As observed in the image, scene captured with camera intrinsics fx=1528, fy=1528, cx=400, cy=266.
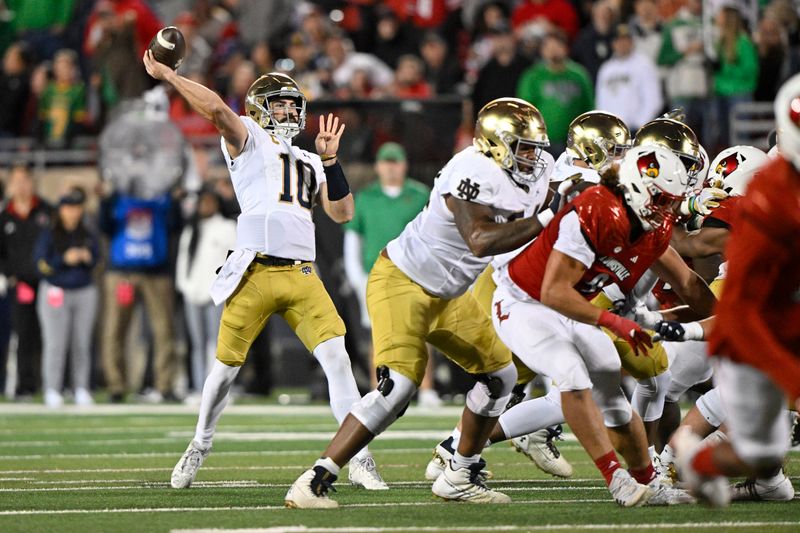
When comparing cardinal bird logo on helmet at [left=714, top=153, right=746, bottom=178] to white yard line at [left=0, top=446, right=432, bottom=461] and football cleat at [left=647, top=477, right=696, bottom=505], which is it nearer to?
football cleat at [left=647, top=477, right=696, bottom=505]

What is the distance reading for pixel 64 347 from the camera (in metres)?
13.6

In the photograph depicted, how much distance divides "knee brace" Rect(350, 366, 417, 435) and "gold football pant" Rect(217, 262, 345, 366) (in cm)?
91

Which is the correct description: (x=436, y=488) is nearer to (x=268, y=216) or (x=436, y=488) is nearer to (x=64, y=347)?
(x=268, y=216)

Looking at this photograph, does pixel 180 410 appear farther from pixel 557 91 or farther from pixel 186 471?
pixel 186 471

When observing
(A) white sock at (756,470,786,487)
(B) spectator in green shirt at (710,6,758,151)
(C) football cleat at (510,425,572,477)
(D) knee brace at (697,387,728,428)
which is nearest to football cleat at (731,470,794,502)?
(A) white sock at (756,470,786,487)

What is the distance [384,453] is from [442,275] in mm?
2506

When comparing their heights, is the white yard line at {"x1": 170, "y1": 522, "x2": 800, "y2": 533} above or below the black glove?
below

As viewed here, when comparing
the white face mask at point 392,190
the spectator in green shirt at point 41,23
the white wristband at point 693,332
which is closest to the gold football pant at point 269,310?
the white wristband at point 693,332

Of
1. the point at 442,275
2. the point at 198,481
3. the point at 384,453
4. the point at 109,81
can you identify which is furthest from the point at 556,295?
the point at 109,81

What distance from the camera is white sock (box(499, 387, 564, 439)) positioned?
7363 mm

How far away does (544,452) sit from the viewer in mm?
7785

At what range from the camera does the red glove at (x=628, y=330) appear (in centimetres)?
596

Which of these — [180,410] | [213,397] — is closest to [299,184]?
[213,397]

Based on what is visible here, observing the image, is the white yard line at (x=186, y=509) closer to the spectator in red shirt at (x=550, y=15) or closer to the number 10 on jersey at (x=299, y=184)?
the number 10 on jersey at (x=299, y=184)
